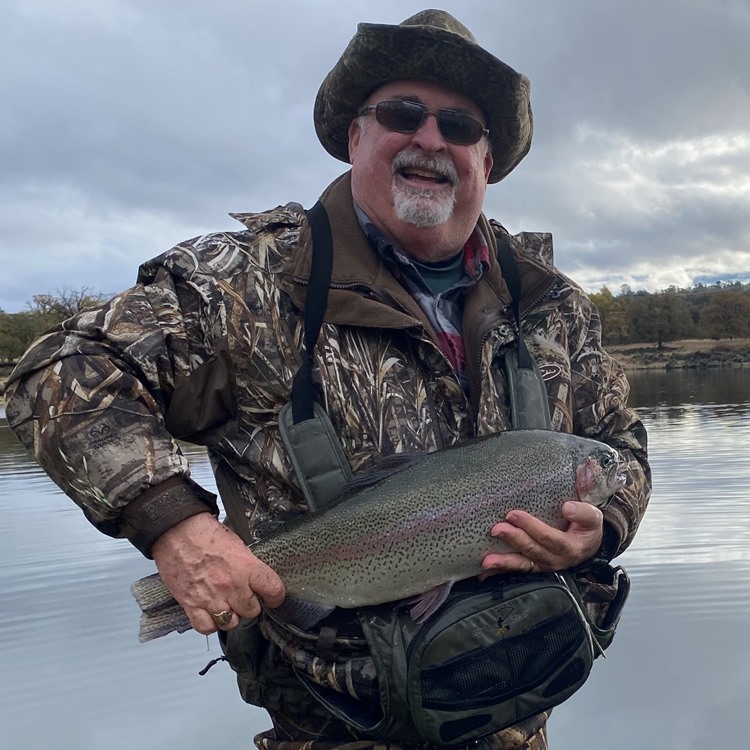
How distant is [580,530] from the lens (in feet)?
9.89

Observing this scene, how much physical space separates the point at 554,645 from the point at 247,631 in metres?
1.18

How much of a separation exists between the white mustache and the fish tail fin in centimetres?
201

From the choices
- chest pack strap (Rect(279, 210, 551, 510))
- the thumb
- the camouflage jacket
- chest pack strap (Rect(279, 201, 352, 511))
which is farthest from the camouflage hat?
the thumb

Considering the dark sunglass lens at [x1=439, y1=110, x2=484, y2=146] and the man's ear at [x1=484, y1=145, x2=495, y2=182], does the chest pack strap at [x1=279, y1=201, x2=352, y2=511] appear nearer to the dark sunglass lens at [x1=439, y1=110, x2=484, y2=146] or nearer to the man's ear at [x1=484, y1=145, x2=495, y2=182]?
the dark sunglass lens at [x1=439, y1=110, x2=484, y2=146]

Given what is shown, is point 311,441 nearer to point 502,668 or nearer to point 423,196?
point 502,668

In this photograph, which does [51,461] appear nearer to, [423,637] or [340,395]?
[340,395]

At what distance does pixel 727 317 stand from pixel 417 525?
96578mm

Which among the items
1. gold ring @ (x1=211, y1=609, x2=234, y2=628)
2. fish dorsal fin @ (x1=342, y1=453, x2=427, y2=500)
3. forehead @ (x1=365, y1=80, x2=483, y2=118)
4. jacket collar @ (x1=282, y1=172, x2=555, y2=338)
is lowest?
gold ring @ (x1=211, y1=609, x2=234, y2=628)

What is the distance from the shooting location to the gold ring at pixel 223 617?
2.51 m

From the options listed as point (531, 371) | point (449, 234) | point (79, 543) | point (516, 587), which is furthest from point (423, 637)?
point (79, 543)

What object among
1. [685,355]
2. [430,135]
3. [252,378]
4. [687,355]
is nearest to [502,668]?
[252,378]

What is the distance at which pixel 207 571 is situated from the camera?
8.25 ft

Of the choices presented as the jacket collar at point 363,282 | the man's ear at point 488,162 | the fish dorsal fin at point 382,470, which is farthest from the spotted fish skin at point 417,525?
the man's ear at point 488,162

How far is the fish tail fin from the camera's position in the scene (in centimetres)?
261
